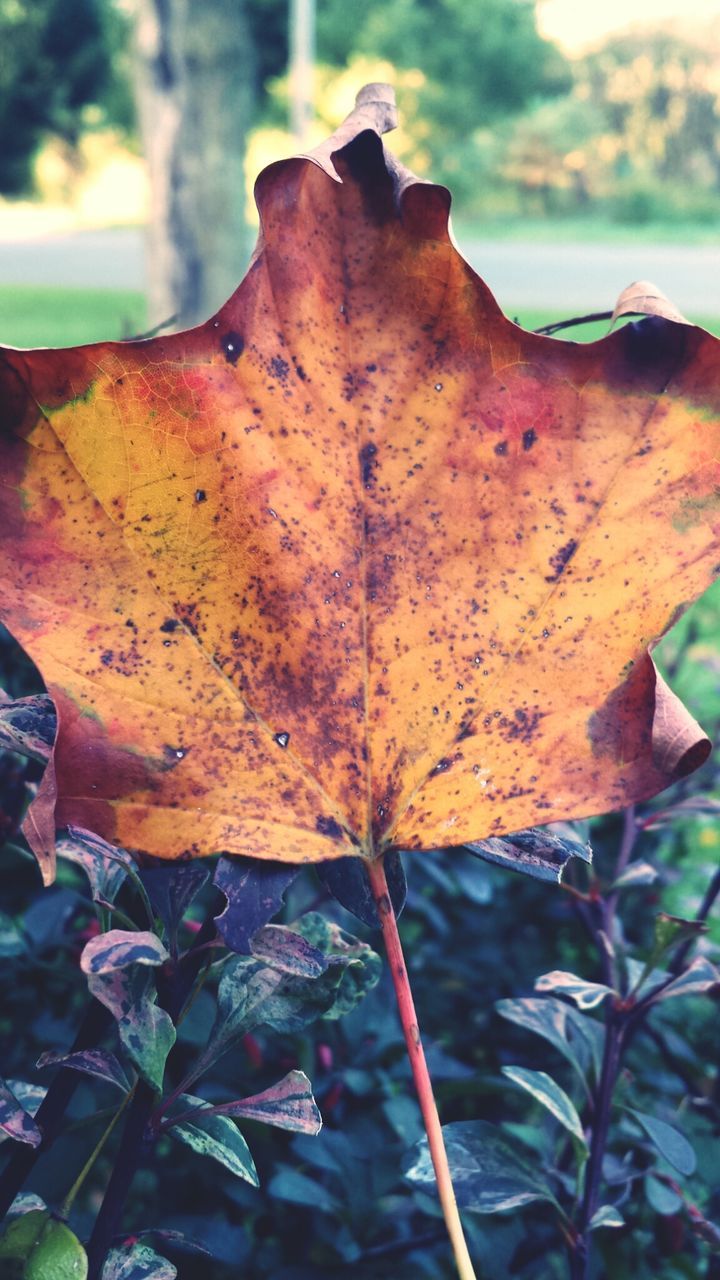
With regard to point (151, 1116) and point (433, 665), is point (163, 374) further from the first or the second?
point (151, 1116)

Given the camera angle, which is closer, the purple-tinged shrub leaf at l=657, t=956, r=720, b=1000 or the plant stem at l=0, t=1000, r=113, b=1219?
the plant stem at l=0, t=1000, r=113, b=1219

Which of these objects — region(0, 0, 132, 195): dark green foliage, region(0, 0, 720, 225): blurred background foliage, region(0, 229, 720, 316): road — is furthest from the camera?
region(0, 0, 132, 195): dark green foliage

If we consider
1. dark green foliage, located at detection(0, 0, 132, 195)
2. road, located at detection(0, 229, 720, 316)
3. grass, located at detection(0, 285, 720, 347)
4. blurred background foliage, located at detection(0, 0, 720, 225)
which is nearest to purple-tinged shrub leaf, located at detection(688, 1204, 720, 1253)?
blurred background foliage, located at detection(0, 0, 720, 225)

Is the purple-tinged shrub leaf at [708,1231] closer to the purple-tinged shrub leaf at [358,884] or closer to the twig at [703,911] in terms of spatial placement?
the twig at [703,911]

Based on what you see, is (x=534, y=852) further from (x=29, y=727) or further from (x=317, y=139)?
(x=317, y=139)

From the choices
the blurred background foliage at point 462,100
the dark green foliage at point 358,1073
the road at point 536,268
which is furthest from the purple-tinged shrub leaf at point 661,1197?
the road at point 536,268

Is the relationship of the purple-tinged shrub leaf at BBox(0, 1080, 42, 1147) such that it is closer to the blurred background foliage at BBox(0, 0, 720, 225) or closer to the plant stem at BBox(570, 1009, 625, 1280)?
the plant stem at BBox(570, 1009, 625, 1280)
